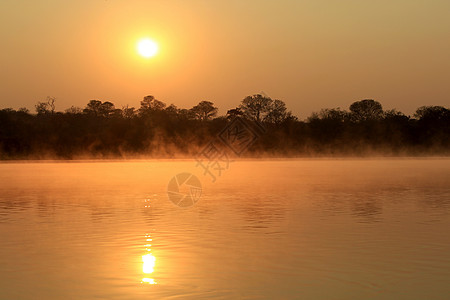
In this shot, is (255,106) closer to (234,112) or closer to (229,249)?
(234,112)

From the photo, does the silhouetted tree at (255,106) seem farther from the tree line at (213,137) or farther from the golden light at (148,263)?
the golden light at (148,263)

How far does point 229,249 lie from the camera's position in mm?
11539

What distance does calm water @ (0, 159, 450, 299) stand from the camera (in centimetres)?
851

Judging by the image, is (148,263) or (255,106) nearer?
(148,263)

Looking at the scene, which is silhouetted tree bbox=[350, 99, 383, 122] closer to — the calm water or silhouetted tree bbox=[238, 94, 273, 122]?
silhouetted tree bbox=[238, 94, 273, 122]

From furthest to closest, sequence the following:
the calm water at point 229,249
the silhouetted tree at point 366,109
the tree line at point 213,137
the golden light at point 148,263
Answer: the silhouetted tree at point 366,109, the tree line at point 213,137, the golden light at point 148,263, the calm water at point 229,249

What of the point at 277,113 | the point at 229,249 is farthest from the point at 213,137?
the point at 229,249

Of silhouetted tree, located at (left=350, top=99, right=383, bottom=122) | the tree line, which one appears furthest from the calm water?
silhouetted tree, located at (left=350, top=99, right=383, bottom=122)

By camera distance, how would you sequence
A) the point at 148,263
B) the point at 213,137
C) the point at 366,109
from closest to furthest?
the point at 148,263 < the point at 213,137 < the point at 366,109

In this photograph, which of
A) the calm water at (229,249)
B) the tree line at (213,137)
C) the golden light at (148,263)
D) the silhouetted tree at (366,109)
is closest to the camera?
the calm water at (229,249)

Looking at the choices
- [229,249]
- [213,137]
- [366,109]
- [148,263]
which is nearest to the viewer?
[148,263]

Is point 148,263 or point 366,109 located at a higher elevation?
point 366,109

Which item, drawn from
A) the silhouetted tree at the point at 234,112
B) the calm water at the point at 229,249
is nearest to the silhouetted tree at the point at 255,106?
the silhouetted tree at the point at 234,112

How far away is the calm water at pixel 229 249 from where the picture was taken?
851 cm
